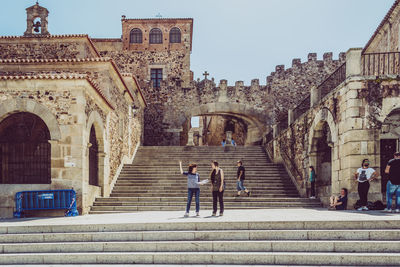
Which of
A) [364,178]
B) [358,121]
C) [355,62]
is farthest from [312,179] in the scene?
[355,62]

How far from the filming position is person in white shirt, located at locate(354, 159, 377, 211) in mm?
11117

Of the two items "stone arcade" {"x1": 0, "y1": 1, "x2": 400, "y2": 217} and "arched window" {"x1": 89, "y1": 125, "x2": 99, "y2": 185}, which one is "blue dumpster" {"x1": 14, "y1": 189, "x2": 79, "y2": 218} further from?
"arched window" {"x1": 89, "y1": 125, "x2": 99, "y2": 185}

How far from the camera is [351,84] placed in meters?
12.1

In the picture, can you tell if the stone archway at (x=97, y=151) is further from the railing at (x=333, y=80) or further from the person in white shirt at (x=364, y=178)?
the person in white shirt at (x=364, y=178)

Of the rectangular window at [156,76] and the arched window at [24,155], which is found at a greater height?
the rectangular window at [156,76]

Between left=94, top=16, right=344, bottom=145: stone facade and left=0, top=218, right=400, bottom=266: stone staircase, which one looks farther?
left=94, top=16, right=344, bottom=145: stone facade

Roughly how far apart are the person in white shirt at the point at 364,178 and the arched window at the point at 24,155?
30.0 ft

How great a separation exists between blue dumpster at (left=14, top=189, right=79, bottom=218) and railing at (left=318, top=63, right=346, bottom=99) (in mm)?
8821

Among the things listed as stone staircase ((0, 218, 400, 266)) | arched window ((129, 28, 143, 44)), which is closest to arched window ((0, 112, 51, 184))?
stone staircase ((0, 218, 400, 266))

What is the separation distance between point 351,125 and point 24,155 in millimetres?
9962

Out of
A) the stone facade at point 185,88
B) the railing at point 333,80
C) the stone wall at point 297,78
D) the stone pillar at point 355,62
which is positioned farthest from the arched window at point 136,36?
the stone pillar at point 355,62

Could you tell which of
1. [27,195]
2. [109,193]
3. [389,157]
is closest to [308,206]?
[389,157]

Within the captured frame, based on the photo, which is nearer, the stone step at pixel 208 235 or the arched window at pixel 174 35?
the stone step at pixel 208 235

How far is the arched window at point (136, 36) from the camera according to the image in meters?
31.8
